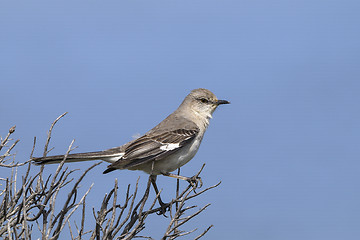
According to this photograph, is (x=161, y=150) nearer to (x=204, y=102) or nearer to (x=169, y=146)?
(x=169, y=146)

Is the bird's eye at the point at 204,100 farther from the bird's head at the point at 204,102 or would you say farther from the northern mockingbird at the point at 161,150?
the northern mockingbird at the point at 161,150

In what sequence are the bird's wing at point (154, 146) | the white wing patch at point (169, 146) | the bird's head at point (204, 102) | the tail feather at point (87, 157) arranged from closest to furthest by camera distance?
the tail feather at point (87, 157) → the bird's wing at point (154, 146) → the white wing patch at point (169, 146) → the bird's head at point (204, 102)

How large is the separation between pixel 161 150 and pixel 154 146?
0.15 m

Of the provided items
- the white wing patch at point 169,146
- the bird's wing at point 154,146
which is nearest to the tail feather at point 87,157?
the bird's wing at point 154,146

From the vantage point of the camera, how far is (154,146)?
A: 6297mm

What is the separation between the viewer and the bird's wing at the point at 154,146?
19.2ft

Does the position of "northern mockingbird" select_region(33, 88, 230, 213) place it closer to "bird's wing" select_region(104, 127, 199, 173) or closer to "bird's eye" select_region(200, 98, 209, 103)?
"bird's wing" select_region(104, 127, 199, 173)

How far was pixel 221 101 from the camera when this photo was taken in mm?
7652

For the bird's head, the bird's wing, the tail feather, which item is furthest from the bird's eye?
the tail feather

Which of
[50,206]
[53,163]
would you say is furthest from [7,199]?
[53,163]

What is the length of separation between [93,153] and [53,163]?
3.41ft

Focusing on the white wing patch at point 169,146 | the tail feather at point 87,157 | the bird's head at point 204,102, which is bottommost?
the tail feather at point 87,157

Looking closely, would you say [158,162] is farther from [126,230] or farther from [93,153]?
[126,230]

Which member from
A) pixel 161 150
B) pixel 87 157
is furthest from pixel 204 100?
pixel 87 157
